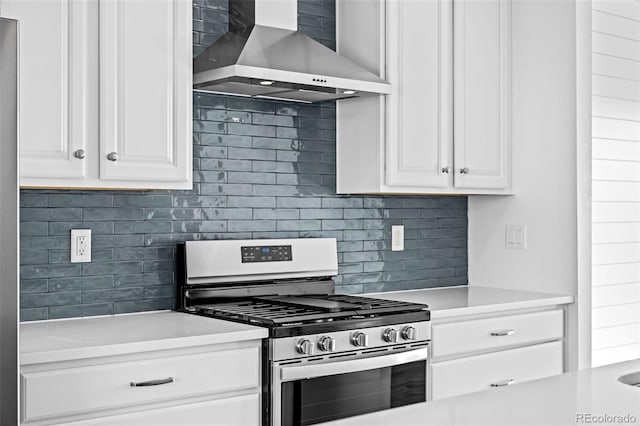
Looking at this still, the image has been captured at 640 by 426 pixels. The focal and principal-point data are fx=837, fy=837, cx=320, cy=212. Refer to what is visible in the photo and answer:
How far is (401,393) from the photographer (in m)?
3.22

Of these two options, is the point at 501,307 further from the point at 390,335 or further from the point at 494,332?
the point at 390,335

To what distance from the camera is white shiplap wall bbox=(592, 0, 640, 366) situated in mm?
3961

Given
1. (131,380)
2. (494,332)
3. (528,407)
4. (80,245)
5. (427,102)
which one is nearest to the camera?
(528,407)

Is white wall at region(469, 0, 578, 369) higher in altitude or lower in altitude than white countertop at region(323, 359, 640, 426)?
higher

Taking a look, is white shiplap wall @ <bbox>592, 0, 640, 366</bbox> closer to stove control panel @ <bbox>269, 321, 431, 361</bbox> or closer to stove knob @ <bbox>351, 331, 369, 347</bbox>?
stove control panel @ <bbox>269, 321, 431, 361</bbox>

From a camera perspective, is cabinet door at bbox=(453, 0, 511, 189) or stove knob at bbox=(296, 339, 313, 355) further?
cabinet door at bbox=(453, 0, 511, 189)

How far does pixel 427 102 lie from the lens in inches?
148

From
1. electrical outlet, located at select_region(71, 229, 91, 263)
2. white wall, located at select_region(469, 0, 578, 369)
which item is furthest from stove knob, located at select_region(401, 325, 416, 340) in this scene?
electrical outlet, located at select_region(71, 229, 91, 263)

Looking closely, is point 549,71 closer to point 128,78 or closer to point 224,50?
point 224,50

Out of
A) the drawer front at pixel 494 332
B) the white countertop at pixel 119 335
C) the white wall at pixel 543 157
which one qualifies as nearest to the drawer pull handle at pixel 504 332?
the drawer front at pixel 494 332

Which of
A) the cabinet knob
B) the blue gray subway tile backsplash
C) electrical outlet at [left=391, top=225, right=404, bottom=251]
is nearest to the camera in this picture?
the cabinet knob

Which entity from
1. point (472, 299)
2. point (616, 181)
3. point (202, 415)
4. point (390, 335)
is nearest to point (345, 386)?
point (390, 335)

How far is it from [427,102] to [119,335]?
1.78 meters

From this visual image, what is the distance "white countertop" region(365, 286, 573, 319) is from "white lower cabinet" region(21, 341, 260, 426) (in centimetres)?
95
